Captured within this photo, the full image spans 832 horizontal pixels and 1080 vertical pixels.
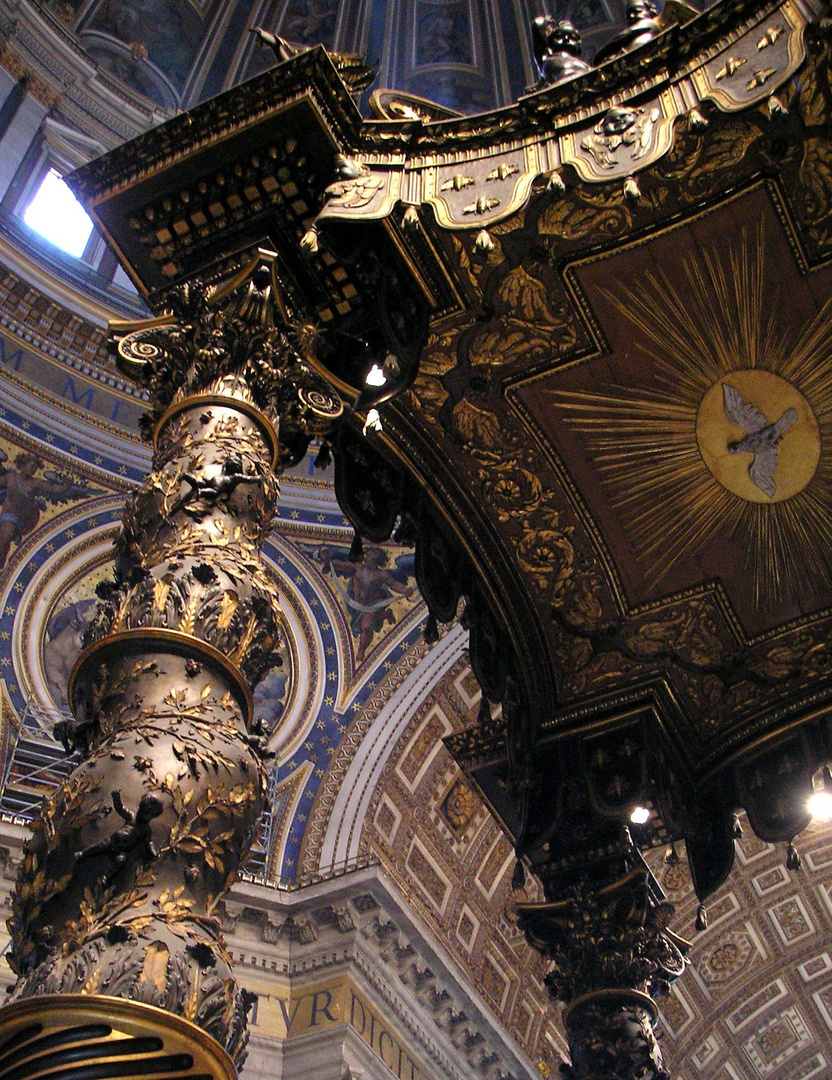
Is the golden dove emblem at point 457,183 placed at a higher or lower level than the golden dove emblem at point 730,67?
higher

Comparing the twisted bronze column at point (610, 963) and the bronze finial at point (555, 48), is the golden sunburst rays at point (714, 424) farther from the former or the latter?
the twisted bronze column at point (610, 963)

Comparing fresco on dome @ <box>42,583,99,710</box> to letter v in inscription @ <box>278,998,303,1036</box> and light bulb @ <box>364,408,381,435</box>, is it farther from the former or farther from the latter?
light bulb @ <box>364,408,381,435</box>

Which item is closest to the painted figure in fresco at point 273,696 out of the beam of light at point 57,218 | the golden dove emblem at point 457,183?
the beam of light at point 57,218

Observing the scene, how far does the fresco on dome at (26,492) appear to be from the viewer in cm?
1049

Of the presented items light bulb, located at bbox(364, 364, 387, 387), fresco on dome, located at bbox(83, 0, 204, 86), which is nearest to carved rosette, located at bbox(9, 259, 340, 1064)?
light bulb, located at bbox(364, 364, 387, 387)

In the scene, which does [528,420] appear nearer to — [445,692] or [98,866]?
[98,866]

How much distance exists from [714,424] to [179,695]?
10.0 feet

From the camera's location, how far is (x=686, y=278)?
4.89m

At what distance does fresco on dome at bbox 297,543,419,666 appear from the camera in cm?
1168

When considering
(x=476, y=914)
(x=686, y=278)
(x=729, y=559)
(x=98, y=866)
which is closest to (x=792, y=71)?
(x=686, y=278)

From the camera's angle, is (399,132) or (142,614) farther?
(399,132)

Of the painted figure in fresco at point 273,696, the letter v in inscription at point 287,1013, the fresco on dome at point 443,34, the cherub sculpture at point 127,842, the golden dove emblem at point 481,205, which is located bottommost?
the cherub sculpture at point 127,842

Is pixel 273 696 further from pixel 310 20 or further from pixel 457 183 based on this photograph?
pixel 310 20

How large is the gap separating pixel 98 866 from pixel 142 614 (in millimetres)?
747
